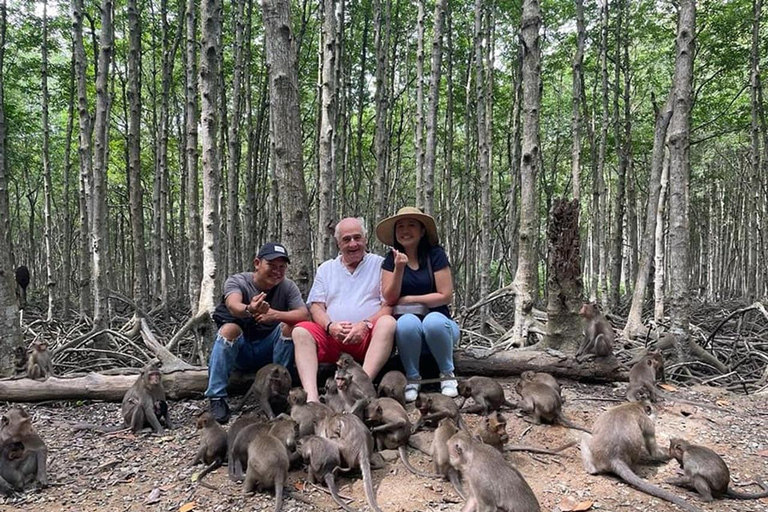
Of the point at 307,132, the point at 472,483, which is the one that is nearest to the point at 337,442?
the point at 472,483

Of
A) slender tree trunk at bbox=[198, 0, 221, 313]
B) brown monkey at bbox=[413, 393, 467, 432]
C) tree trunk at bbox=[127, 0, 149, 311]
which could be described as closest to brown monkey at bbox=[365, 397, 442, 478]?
brown monkey at bbox=[413, 393, 467, 432]

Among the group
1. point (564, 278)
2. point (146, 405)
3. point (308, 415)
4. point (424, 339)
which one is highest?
point (564, 278)

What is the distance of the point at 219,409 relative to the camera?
179 inches

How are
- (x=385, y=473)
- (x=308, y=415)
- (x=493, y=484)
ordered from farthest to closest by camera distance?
(x=308, y=415) → (x=385, y=473) → (x=493, y=484)

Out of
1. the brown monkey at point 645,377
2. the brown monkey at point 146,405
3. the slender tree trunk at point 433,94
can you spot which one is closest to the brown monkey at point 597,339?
the brown monkey at point 645,377

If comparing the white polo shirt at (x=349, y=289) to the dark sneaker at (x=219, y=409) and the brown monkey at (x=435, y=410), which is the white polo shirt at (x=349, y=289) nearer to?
the brown monkey at (x=435, y=410)

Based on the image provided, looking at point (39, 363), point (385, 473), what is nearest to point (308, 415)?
point (385, 473)

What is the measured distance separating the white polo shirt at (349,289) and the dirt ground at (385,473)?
143 cm

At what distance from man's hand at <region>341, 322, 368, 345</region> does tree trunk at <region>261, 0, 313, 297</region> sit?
4.20 ft

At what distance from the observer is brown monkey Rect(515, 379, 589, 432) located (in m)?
4.02

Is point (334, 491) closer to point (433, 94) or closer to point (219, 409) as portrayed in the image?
point (219, 409)

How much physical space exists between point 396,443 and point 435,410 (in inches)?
17.4

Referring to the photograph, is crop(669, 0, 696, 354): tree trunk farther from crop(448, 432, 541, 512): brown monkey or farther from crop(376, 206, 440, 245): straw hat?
crop(448, 432, 541, 512): brown monkey

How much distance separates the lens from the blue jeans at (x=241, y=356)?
4508mm
